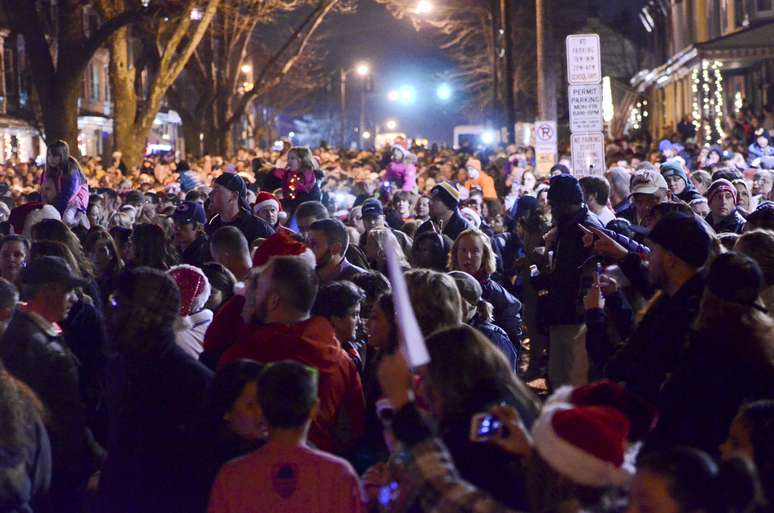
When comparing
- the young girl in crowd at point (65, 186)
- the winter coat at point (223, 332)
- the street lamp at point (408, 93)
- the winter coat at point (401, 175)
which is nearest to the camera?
the winter coat at point (223, 332)

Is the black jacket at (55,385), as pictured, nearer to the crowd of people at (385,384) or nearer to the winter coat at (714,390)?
the crowd of people at (385,384)

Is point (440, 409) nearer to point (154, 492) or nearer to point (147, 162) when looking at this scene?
point (154, 492)

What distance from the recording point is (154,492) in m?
4.90

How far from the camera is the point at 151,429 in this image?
16.1ft

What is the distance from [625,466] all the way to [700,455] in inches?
14.5

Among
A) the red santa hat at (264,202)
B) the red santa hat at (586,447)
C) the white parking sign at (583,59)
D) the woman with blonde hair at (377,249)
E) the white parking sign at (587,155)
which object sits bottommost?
the red santa hat at (586,447)

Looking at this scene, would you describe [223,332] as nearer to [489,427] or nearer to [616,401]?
[489,427]

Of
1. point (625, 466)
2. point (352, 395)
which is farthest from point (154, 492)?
point (625, 466)

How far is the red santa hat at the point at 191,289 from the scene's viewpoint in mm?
6582

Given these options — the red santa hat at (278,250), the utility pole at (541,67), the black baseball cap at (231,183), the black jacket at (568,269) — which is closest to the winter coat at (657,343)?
the red santa hat at (278,250)

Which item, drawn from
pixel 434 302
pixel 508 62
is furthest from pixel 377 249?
pixel 508 62

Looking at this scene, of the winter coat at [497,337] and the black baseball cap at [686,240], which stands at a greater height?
the black baseball cap at [686,240]

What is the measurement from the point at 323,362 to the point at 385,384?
166 cm

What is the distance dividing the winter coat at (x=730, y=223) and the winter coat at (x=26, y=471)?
→ 6624mm
